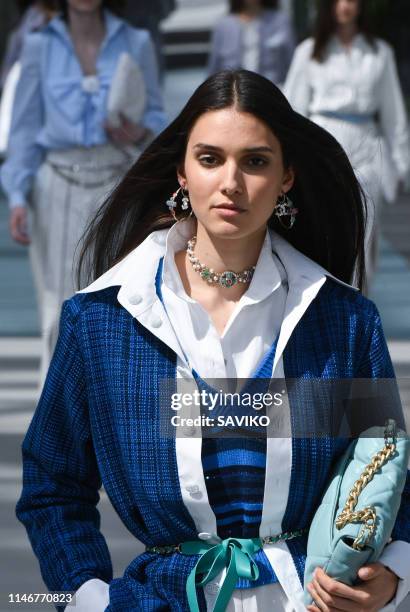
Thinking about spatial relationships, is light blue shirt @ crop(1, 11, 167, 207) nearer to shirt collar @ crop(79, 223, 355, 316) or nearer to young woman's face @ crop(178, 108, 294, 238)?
shirt collar @ crop(79, 223, 355, 316)

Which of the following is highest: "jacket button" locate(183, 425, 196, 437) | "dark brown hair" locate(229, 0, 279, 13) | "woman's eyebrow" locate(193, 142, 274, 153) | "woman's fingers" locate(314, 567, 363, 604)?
"woman's eyebrow" locate(193, 142, 274, 153)

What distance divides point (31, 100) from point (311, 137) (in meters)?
3.65

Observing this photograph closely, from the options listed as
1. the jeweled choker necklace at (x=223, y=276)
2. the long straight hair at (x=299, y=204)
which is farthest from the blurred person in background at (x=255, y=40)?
the jeweled choker necklace at (x=223, y=276)

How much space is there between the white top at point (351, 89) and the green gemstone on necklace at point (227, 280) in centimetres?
529

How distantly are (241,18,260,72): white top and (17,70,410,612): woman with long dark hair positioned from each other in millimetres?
7243

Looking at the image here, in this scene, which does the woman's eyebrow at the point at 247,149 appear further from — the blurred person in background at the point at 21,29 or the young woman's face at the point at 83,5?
the blurred person in background at the point at 21,29

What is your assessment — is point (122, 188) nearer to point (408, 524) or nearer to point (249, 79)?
point (249, 79)

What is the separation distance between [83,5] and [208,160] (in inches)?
155

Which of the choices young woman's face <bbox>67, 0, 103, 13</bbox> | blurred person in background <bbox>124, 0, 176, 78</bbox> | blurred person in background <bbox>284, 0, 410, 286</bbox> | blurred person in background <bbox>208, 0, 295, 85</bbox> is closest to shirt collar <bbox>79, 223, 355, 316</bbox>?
young woman's face <bbox>67, 0, 103, 13</bbox>

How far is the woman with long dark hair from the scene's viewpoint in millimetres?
2990

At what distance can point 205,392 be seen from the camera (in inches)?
119

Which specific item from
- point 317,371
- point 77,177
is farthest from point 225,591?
point 77,177

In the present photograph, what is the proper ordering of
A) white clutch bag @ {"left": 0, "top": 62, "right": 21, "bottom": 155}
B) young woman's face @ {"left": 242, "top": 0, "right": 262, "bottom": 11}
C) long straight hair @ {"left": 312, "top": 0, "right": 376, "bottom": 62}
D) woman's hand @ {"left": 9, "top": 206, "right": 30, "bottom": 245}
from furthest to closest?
young woman's face @ {"left": 242, "top": 0, "right": 262, "bottom": 11}, long straight hair @ {"left": 312, "top": 0, "right": 376, "bottom": 62}, white clutch bag @ {"left": 0, "top": 62, "right": 21, "bottom": 155}, woman's hand @ {"left": 9, "top": 206, "right": 30, "bottom": 245}

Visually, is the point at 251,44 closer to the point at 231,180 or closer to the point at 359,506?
the point at 231,180
